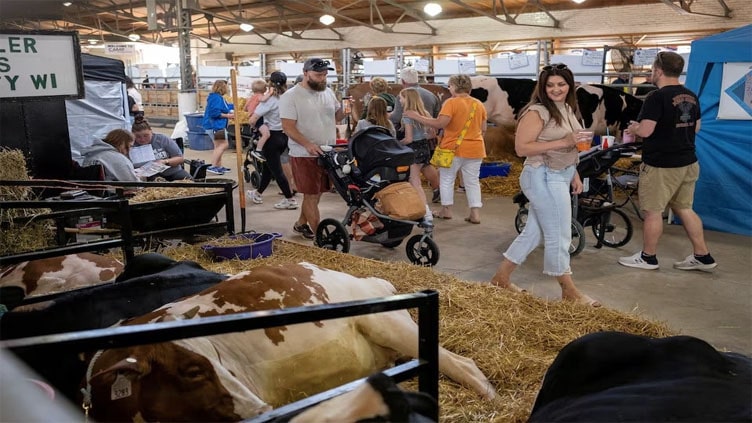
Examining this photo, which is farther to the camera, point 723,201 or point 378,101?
point 723,201

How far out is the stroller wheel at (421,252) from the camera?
17.6 ft

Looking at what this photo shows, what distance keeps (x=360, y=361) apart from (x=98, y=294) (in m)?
1.11

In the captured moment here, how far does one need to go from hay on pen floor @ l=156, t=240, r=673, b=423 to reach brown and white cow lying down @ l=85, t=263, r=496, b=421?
0.15 m

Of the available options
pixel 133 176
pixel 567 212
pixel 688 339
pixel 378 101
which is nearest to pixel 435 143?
pixel 378 101

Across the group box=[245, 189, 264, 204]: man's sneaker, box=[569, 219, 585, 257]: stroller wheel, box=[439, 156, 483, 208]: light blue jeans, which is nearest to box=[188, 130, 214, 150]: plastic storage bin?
box=[245, 189, 264, 204]: man's sneaker

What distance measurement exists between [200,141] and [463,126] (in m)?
9.06

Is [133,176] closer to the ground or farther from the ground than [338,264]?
farther from the ground

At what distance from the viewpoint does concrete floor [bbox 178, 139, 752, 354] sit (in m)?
4.18

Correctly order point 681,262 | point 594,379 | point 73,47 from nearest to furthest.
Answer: point 594,379 < point 73,47 < point 681,262

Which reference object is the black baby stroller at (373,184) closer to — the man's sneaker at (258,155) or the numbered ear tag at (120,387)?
the man's sneaker at (258,155)

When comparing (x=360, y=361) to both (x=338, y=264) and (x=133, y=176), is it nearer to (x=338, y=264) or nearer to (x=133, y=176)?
(x=338, y=264)

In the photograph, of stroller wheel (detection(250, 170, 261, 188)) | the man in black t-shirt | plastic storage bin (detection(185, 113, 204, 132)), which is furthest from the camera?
plastic storage bin (detection(185, 113, 204, 132))

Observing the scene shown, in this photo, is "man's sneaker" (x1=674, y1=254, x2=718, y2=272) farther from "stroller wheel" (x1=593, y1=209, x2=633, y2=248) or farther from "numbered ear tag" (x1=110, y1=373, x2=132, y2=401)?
"numbered ear tag" (x1=110, y1=373, x2=132, y2=401)

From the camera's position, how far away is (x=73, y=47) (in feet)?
12.2
